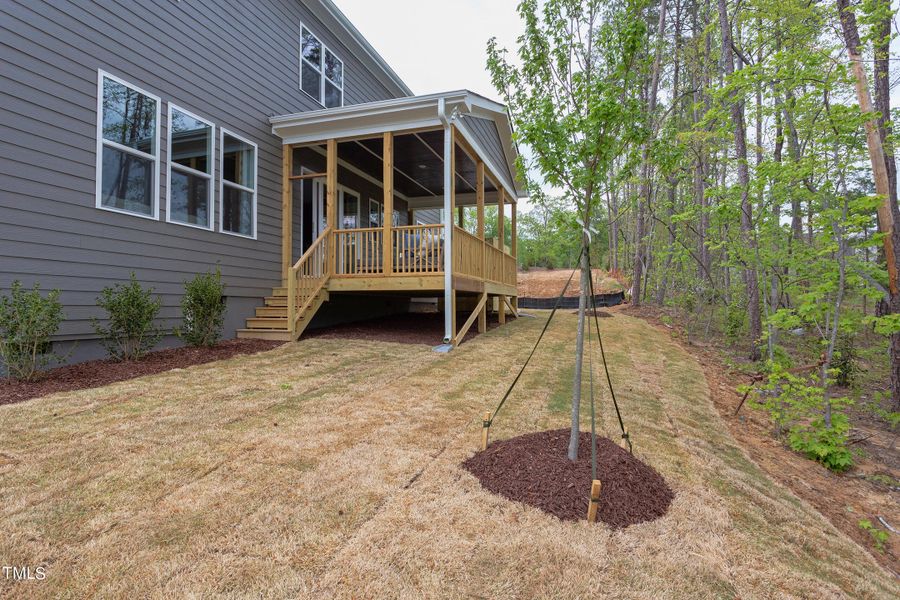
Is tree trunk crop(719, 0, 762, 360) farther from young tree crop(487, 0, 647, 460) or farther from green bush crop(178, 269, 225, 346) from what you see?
green bush crop(178, 269, 225, 346)

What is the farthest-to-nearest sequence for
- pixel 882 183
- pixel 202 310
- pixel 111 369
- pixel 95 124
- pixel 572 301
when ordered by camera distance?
pixel 572 301, pixel 202 310, pixel 882 183, pixel 95 124, pixel 111 369

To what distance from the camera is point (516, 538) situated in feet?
6.48

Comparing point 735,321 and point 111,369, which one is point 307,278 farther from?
point 735,321

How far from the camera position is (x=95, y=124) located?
16.0 feet

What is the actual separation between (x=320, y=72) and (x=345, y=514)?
9449 mm

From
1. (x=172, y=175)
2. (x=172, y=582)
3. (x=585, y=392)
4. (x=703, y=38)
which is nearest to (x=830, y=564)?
(x=585, y=392)

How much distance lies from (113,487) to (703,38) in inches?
597

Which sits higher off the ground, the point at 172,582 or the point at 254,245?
the point at 254,245

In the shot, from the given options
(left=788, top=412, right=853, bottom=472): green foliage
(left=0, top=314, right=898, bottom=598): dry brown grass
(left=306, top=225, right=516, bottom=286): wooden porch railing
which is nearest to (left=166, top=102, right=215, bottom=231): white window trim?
(left=306, top=225, right=516, bottom=286): wooden porch railing

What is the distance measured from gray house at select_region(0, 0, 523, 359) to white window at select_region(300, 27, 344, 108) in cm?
4

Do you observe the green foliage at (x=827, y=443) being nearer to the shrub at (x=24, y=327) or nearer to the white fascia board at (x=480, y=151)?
the white fascia board at (x=480, y=151)

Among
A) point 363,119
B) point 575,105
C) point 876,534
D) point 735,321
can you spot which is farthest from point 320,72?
point 876,534

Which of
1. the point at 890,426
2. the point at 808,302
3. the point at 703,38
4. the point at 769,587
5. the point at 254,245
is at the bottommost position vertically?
the point at 890,426

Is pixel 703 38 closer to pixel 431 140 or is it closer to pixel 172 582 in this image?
pixel 431 140
